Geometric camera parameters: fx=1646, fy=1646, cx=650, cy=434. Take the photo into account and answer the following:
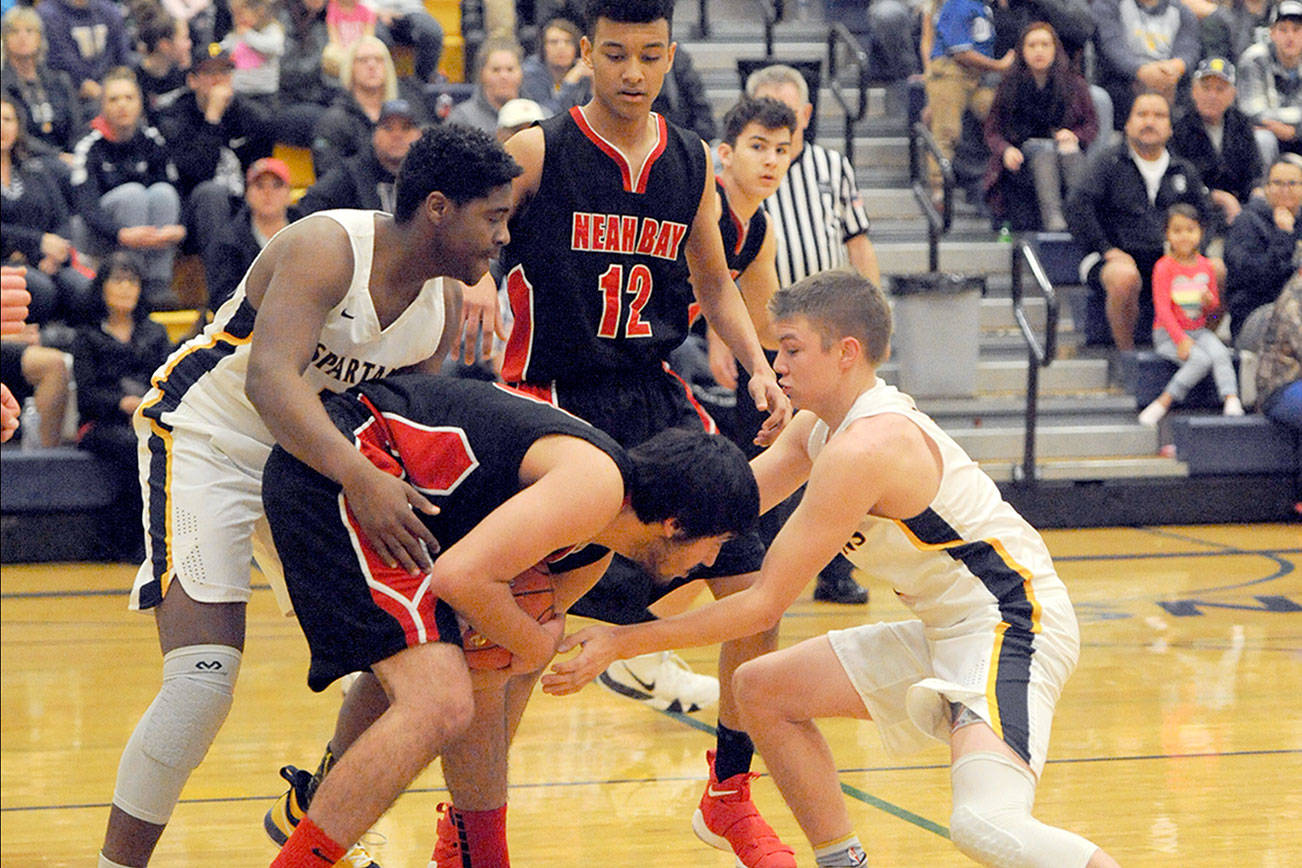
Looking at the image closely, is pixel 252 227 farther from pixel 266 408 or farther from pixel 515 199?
pixel 266 408

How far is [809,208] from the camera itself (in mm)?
6117

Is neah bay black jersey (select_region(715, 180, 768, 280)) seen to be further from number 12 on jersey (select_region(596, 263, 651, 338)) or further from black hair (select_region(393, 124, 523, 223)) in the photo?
black hair (select_region(393, 124, 523, 223))

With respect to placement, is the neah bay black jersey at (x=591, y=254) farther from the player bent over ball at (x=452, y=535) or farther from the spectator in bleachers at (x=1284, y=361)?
the spectator in bleachers at (x=1284, y=361)

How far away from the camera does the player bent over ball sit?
9.20ft

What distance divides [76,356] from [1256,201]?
6.15 metres

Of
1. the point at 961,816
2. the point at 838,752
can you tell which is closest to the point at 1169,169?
the point at 838,752

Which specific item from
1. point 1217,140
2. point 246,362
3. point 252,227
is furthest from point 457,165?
point 1217,140

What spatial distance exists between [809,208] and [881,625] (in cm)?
296

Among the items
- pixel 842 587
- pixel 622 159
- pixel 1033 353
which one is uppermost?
pixel 622 159

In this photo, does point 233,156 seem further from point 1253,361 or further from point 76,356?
point 1253,361

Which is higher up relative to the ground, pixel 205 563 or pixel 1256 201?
pixel 205 563

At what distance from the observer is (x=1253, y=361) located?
28.5 ft

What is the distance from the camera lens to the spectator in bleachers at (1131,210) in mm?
9031

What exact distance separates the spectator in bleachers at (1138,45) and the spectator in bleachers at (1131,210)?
3.92 ft
